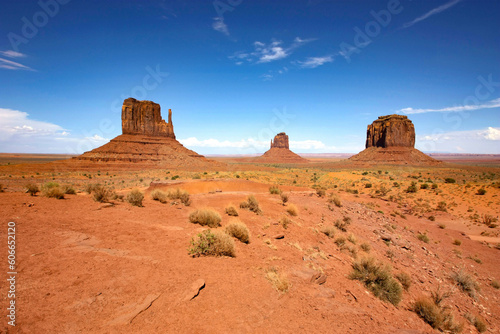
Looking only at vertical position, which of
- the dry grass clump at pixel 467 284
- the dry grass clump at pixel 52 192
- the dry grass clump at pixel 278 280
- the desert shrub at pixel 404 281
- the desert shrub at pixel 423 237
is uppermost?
Result: the dry grass clump at pixel 52 192

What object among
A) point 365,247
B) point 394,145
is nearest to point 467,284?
point 365,247

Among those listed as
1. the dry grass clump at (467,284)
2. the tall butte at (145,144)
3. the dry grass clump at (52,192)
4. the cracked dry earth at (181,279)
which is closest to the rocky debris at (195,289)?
the cracked dry earth at (181,279)

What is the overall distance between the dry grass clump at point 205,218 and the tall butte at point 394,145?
88840 mm

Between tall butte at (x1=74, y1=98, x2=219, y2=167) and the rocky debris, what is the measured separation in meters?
58.1

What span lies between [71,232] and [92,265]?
2287mm

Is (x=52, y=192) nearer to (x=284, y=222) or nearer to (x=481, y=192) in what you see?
(x=284, y=222)

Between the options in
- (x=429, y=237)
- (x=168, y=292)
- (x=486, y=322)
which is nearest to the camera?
(x=168, y=292)

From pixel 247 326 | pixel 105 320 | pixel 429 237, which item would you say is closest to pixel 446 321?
pixel 247 326

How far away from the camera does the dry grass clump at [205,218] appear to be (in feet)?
28.2

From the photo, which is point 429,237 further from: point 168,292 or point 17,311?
point 17,311

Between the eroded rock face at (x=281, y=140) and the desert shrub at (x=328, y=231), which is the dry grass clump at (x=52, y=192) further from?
the eroded rock face at (x=281, y=140)

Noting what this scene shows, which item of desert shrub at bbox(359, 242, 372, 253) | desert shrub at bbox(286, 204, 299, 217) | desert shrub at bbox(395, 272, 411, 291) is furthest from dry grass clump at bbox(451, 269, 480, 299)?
desert shrub at bbox(286, 204, 299, 217)

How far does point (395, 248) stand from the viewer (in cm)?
1195

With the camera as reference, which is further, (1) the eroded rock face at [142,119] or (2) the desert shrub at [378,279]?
(1) the eroded rock face at [142,119]
